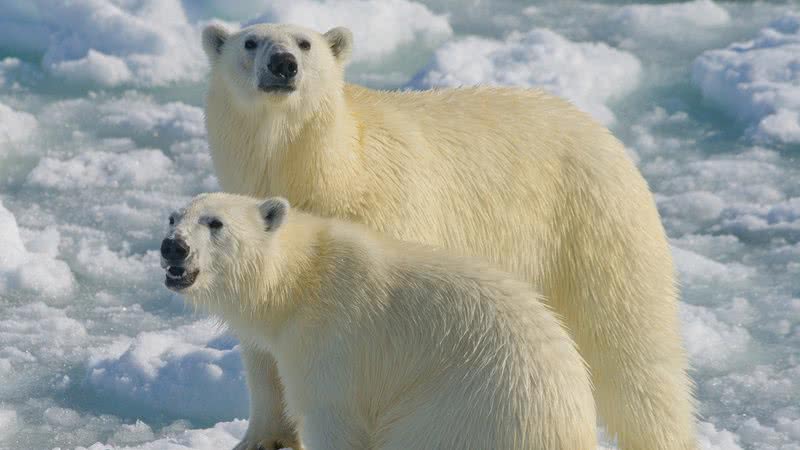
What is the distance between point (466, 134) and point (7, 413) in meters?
3.06

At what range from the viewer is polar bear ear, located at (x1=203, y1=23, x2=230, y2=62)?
4707mm

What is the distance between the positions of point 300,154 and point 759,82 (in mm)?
6492

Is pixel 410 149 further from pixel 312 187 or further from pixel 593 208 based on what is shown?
Answer: pixel 593 208

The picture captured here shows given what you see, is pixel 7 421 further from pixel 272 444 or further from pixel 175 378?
pixel 272 444

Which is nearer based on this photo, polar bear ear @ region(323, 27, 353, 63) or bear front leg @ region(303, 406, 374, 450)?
bear front leg @ region(303, 406, 374, 450)

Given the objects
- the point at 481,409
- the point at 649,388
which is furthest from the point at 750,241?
the point at 481,409

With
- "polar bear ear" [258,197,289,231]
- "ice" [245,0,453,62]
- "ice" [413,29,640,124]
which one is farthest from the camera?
"ice" [245,0,453,62]

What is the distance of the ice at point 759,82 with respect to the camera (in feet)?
32.2

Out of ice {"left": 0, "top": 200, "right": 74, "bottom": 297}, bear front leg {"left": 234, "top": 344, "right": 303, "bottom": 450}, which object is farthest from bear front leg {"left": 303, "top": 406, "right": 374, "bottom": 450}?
ice {"left": 0, "top": 200, "right": 74, "bottom": 297}

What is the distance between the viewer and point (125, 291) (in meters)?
7.93

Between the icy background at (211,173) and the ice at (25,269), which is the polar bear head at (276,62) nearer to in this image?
the icy background at (211,173)

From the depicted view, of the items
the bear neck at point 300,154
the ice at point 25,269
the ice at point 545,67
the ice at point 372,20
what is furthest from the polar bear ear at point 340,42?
the ice at point 372,20

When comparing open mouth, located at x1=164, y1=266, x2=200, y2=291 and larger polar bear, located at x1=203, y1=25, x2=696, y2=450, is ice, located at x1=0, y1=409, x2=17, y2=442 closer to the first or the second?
larger polar bear, located at x1=203, y1=25, x2=696, y2=450

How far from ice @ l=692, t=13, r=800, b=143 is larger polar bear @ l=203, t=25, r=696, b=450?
5.22m
